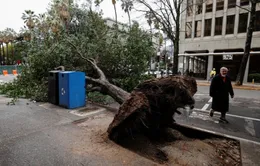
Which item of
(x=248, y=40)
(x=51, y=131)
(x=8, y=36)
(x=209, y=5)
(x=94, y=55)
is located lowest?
(x=51, y=131)

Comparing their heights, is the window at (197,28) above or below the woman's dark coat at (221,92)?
above

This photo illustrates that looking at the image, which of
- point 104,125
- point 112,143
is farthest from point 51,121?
point 112,143

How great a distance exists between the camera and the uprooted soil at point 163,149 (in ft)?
9.37

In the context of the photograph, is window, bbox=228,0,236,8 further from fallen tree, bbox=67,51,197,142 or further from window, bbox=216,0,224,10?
fallen tree, bbox=67,51,197,142

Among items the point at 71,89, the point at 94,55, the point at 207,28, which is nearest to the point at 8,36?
the point at 94,55

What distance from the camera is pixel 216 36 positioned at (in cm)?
2086

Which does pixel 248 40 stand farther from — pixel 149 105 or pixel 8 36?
pixel 8 36

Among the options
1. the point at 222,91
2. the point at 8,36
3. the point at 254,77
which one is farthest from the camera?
the point at 8,36

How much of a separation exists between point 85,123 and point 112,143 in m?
1.32

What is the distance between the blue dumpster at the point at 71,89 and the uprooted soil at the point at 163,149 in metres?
1.66

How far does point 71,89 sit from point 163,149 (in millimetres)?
3484

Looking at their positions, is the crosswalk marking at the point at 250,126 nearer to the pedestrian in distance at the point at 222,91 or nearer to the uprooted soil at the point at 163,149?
the pedestrian in distance at the point at 222,91

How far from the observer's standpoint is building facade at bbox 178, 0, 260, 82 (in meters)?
19.1

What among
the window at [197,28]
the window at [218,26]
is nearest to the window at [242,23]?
the window at [218,26]
